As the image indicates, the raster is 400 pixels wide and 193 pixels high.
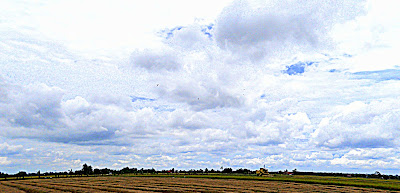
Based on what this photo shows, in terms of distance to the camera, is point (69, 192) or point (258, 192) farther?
point (258, 192)

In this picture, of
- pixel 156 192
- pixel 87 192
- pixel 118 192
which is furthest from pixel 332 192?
pixel 87 192

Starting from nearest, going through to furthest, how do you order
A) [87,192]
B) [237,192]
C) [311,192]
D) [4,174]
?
[87,192]
[237,192]
[311,192]
[4,174]

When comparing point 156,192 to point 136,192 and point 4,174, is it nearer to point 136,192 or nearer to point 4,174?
point 136,192

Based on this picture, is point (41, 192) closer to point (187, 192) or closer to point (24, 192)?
point (24, 192)

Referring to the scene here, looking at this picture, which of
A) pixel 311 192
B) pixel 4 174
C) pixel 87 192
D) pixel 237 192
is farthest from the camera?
pixel 4 174

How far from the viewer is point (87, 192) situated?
69.8 metres

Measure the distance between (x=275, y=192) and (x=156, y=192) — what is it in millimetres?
26744

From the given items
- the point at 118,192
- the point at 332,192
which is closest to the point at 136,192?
the point at 118,192

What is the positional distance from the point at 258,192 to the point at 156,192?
22912 mm

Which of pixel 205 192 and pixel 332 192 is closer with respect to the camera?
pixel 205 192

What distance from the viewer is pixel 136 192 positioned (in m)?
70.8

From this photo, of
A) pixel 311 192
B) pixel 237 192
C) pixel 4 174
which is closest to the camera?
pixel 237 192

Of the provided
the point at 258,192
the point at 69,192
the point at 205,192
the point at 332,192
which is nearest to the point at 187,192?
the point at 205,192

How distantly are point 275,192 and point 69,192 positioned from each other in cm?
4463
